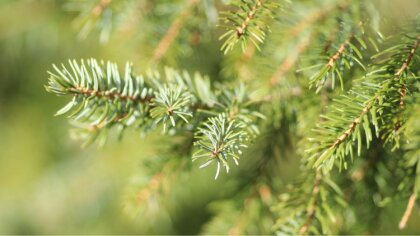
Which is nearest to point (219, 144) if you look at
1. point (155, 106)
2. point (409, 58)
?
point (155, 106)

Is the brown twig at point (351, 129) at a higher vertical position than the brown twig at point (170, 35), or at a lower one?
lower

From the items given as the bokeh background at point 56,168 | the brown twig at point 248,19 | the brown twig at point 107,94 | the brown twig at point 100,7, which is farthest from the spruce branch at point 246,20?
the bokeh background at point 56,168

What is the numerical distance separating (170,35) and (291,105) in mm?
234

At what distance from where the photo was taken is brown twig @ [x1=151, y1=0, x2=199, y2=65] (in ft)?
2.43

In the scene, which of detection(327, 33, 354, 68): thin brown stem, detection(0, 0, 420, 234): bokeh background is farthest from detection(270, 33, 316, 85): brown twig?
detection(0, 0, 420, 234): bokeh background

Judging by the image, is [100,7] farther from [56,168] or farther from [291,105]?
[56,168]

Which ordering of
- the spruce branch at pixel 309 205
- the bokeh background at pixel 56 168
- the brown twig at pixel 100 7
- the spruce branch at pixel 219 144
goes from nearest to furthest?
the spruce branch at pixel 219 144 → the spruce branch at pixel 309 205 → the brown twig at pixel 100 7 → the bokeh background at pixel 56 168

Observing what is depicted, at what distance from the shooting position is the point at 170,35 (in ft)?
2.49

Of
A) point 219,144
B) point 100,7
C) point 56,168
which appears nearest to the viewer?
point 219,144

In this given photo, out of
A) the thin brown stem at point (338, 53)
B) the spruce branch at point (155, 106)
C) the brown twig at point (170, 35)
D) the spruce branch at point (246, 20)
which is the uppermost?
the brown twig at point (170, 35)

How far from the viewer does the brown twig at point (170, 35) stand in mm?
739

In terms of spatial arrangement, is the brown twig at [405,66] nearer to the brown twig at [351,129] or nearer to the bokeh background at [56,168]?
the brown twig at [351,129]

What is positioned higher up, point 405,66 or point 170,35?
point 170,35

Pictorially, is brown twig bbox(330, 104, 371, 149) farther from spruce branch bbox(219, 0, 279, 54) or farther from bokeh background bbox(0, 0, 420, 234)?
bokeh background bbox(0, 0, 420, 234)
